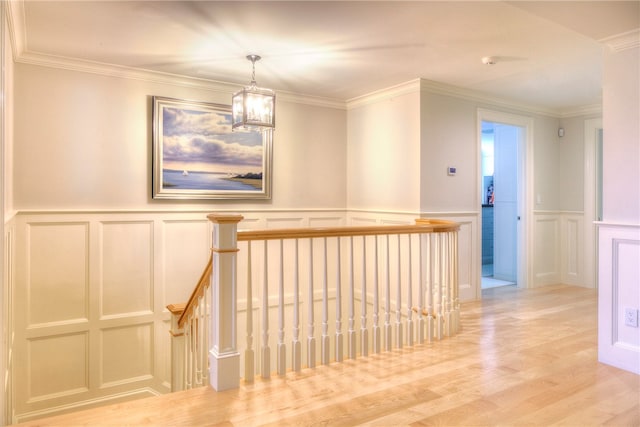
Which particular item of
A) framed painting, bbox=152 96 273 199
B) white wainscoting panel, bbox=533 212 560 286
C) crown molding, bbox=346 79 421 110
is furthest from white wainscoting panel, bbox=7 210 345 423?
white wainscoting panel, bbox=533 212 560 286

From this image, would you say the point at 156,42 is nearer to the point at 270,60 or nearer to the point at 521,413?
the point at 270,60

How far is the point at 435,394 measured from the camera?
95.3 inches

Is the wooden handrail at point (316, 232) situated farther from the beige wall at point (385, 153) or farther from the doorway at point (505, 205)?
the doorway at point (505, 205)

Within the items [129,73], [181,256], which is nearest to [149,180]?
[181,256]

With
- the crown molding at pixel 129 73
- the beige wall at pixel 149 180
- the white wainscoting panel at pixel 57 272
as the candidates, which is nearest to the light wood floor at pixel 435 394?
the beige wall at pixel 149 180

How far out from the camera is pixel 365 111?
17.4ft

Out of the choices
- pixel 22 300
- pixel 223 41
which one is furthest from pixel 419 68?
pixel 22 300

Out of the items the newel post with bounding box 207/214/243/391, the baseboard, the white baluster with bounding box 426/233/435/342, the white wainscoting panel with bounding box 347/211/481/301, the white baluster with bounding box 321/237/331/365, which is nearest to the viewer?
the newel post with bounding box 207/214/243/391

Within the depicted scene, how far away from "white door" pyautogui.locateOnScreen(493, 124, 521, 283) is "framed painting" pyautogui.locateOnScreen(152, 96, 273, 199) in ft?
11.5

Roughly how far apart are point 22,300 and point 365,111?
404 cm

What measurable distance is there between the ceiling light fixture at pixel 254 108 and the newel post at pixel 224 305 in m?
1.36

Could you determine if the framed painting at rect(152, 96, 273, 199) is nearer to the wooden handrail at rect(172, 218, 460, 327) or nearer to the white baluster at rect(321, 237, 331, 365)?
the wooden handrail at rect(172, 218, 460, 327)

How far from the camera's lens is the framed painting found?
4.34 metres

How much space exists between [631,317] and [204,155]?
12.9 ft
